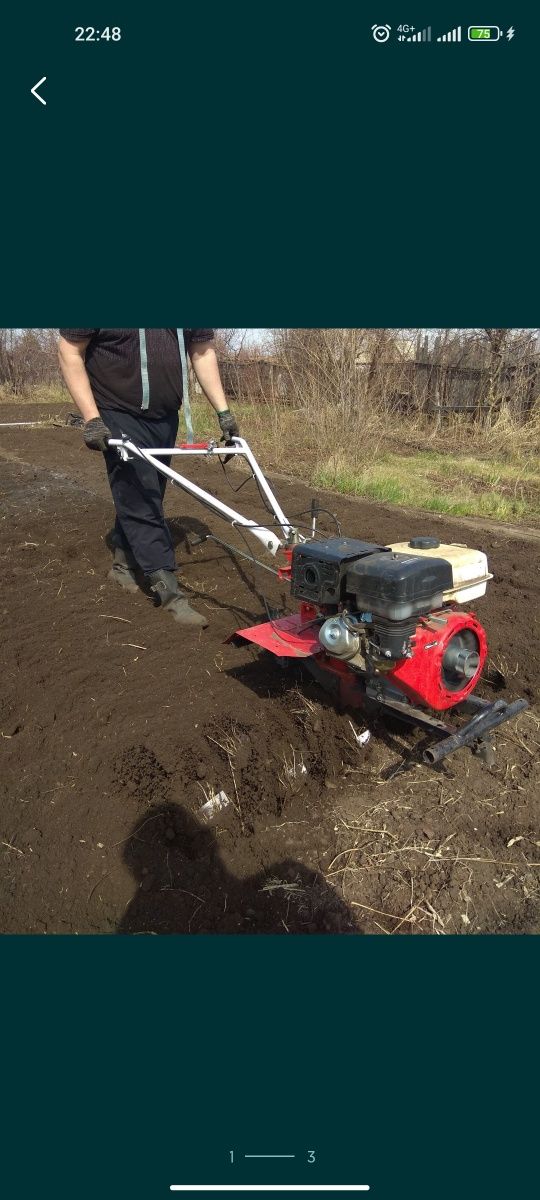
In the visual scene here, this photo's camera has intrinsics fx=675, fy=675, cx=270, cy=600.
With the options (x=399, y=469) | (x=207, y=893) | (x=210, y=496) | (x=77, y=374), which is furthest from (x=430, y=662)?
(x=399, y=469)

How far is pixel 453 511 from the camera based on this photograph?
7.62 m

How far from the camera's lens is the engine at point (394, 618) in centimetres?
259

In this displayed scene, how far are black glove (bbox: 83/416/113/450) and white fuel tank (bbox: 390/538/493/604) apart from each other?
1651 millimetres

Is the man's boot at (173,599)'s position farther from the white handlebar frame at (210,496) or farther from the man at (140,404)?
the white handlebar frame at (210,496)

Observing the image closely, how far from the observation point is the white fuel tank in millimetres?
2980

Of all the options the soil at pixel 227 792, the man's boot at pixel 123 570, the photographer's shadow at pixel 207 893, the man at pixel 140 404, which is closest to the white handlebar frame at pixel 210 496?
the man at pixel 140 404

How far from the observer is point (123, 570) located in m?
4.77

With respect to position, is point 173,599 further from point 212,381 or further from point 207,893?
point 207,893

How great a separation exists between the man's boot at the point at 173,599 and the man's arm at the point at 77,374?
1.05 meters

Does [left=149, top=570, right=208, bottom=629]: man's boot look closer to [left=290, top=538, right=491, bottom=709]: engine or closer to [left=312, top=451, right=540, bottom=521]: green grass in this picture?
[left=290, top=538, right=491, bottom=709]: engine

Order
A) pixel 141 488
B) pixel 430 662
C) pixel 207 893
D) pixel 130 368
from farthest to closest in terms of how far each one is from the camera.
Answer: pixel 141 488
pixel 130 368
pixel 430 662
pixel 207 893

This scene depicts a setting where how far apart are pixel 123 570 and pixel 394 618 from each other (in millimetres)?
2697
